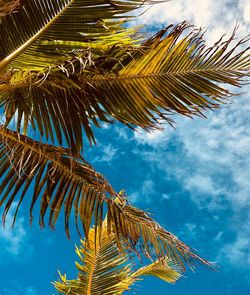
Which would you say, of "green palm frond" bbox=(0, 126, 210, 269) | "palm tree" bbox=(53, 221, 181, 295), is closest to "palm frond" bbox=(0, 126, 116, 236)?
"green palm frond" bbox=(0, 126, 210, 269)

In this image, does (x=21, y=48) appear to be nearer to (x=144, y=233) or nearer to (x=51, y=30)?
(x=51, y=30)

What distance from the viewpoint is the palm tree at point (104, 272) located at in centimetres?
755

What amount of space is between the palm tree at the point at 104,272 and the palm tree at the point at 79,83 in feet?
10.2

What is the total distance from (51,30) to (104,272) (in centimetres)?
477

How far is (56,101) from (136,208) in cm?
124

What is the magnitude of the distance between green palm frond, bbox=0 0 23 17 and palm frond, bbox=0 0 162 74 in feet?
0.21

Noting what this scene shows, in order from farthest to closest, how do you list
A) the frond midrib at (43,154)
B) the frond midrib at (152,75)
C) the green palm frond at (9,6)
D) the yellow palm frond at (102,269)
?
the yellow palm frond at (102,269), the frond midrib at (43,154), the frond midrib at (152,75), the green palm frond at (9,6)

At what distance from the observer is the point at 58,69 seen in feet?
12.1

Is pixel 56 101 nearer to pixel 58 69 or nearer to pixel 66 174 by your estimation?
pixel 58 69

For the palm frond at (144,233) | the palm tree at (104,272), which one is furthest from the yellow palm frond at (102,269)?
the palm frond at (144,233)

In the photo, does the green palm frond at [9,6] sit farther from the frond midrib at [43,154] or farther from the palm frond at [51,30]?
the frond midrib at [43,154]

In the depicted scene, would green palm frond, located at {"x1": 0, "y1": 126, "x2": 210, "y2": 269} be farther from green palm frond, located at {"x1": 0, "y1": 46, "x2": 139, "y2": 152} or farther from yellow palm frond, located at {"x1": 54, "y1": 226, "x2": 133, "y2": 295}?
yellow palm frond, located at {"x1": 54, "y1": 226, "x2": 133, "y2": 295}

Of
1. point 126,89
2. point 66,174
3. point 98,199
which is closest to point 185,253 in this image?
point 98,199

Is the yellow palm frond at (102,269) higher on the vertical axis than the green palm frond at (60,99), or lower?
higher
